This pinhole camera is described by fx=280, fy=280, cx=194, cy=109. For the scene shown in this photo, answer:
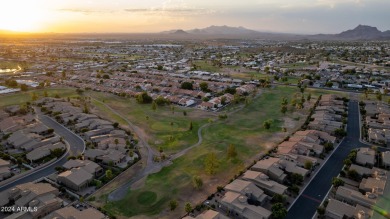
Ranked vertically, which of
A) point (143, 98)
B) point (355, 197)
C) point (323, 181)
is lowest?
point (323, 181)

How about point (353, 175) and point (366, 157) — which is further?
point (366, 157)

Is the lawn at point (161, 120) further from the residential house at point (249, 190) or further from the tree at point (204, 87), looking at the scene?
the tree at point (204, 87)

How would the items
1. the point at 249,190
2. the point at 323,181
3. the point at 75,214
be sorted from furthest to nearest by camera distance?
1. the point at 323,181
2. the point at 249,190
3. the point at 75,214

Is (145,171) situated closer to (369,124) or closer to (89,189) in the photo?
(89,189)

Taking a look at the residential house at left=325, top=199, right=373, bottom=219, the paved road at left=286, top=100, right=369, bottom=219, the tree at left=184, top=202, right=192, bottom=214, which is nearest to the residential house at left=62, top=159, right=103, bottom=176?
the tree at left=184, top=202, right=192, bottom=214

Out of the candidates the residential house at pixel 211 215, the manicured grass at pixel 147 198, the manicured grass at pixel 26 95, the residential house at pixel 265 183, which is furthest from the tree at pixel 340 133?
the manicured grass at pixel 26 95

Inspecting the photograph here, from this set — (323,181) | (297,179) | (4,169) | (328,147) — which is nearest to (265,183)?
(297,179)

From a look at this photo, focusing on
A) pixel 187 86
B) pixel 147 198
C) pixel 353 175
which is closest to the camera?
pixel 147 198

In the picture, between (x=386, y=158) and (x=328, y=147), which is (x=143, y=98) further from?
(x=386, y=158)
